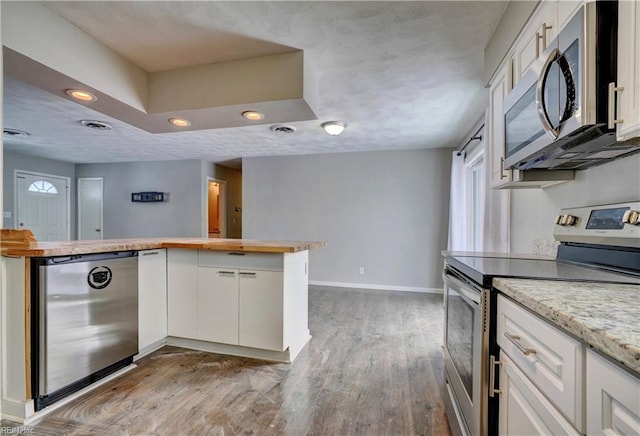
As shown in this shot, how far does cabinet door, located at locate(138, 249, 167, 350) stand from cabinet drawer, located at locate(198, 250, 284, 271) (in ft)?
1.13

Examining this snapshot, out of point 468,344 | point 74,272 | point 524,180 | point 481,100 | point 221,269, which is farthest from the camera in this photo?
point 481,100

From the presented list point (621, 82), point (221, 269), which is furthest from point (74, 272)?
point (621, 82)

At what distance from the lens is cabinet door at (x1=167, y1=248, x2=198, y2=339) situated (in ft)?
8.15

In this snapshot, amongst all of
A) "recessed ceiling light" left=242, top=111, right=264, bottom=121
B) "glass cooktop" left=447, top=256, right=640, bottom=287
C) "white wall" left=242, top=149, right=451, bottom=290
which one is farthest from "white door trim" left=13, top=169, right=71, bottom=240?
"glass cooktop" left=447, top=256, right=640, bottom=287

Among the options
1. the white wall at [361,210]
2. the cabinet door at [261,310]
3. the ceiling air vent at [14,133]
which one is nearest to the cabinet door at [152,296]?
the cabinet door at [261,310]

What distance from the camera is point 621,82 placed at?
2.94 ft

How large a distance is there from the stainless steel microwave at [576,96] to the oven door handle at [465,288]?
65 centimetres

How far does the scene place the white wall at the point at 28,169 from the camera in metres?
5.29

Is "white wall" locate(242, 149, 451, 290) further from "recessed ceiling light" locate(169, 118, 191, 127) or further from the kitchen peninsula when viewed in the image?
"recessed ceiling light" locate(169, 118, 191, 127)

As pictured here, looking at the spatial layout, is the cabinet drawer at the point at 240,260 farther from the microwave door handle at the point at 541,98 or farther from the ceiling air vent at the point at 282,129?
the ceiling air vent at the point at 282,129

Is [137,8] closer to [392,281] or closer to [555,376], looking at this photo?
[555,376]

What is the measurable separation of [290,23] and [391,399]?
2442mm

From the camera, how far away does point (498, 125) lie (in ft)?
6.08

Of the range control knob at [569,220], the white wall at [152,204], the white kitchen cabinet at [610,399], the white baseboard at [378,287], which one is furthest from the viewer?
the white wall at [152,204]
